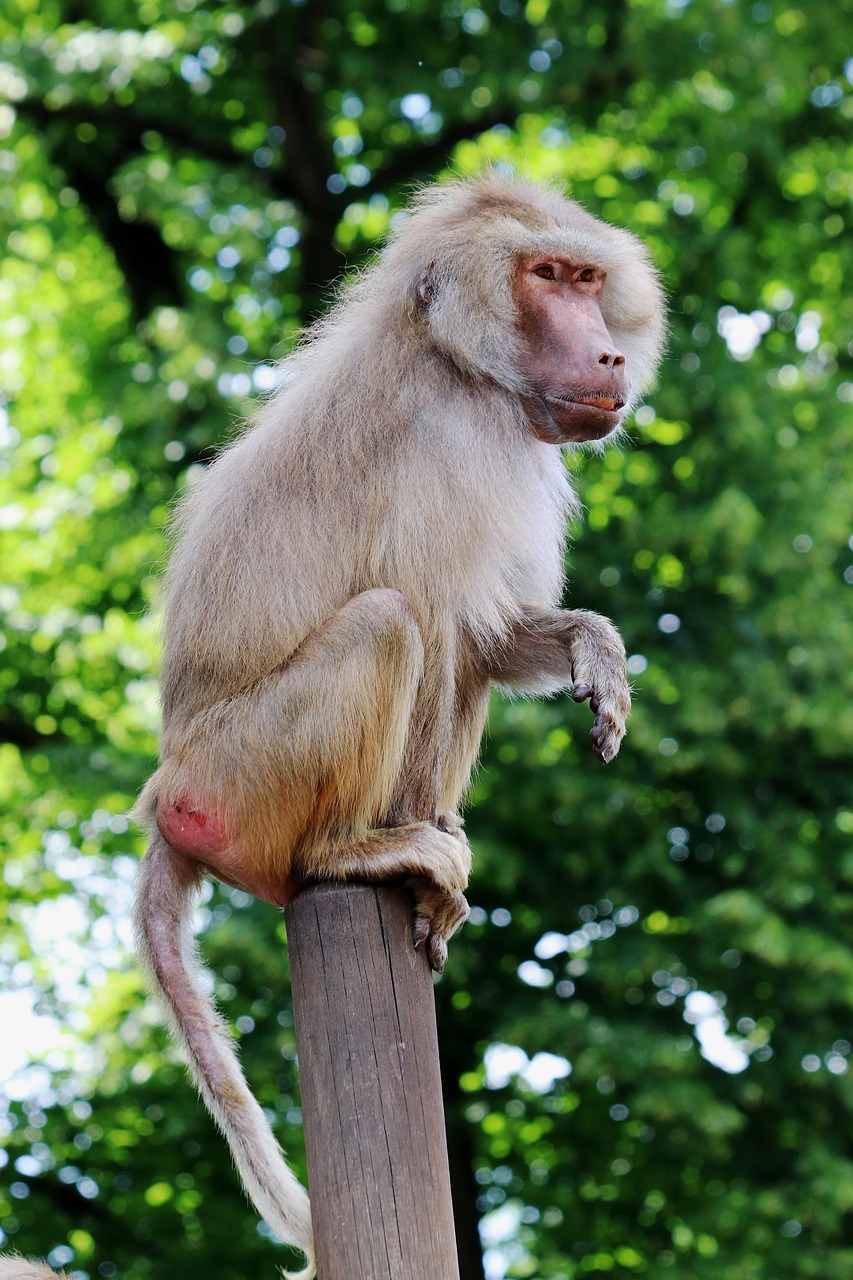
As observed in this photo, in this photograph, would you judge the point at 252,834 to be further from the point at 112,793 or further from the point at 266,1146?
the point at 112,793

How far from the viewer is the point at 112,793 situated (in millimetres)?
8188

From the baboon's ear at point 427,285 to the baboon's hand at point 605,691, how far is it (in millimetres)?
1014

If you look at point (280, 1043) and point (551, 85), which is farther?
point (551, 85)

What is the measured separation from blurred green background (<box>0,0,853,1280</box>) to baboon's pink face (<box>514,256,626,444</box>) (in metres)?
3.46

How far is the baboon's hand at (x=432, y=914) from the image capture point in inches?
141

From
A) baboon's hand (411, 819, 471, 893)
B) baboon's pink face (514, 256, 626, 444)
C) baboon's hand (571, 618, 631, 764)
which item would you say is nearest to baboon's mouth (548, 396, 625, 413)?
baboon's pink face (514, 256, 626, 444)

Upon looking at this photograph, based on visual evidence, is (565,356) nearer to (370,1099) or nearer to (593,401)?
(593,401)

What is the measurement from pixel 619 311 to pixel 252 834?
6.10 ft

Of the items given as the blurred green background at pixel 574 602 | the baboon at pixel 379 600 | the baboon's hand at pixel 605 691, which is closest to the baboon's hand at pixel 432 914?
the baboon at pixel 379 600

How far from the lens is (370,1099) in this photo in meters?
3.32

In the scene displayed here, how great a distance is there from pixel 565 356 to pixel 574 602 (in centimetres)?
479

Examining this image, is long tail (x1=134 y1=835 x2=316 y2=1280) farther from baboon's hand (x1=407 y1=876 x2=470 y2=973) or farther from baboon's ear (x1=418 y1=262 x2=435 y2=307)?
baboon's ear (x1=418 y1=262 x2=435 y2=307)

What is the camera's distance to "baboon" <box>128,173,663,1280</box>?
361 centimetres

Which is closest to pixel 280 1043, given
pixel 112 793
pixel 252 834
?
pixel 112 793
